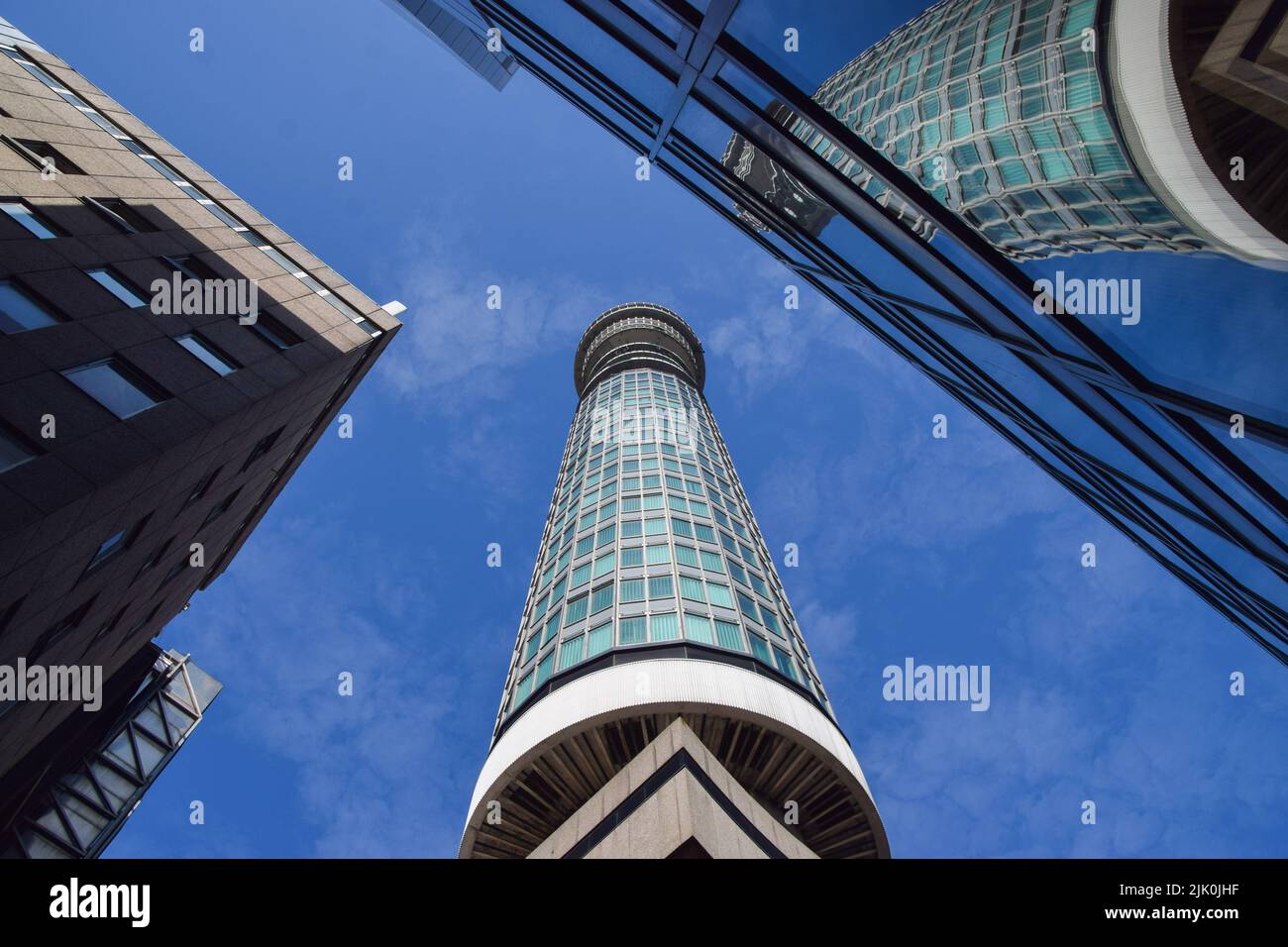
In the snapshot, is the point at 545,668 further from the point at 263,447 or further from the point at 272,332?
the point at 272,332

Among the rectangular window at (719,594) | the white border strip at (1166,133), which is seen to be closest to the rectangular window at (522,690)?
the rectangular window at (719,594)

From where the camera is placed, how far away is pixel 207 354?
730 inches

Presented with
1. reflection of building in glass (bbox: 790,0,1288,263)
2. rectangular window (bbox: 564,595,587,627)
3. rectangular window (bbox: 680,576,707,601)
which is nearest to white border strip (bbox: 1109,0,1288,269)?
reflection of building in glass (bbox: 790,0,1288,263)

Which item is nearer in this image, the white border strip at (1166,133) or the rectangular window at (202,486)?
the white border strip at (1166,133)

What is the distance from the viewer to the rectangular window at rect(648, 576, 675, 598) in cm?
2894

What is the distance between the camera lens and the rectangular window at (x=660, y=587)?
2894 cm

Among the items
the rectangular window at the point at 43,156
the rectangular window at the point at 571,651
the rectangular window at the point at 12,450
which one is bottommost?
the rectangular window at the point at 571,651

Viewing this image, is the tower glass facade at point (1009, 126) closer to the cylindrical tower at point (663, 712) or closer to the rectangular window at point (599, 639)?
the cylindrical tower at point (663, 712)

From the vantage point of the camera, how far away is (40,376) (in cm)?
1341

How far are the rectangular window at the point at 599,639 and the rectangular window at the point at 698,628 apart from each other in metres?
2.92

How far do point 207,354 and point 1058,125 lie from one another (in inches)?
767

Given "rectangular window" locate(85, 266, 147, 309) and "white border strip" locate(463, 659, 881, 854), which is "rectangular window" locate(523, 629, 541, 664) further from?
"rectangular window" locate(85, 266, 147, 309)

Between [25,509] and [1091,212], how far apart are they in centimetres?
1645

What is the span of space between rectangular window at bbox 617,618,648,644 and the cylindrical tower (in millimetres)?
76
